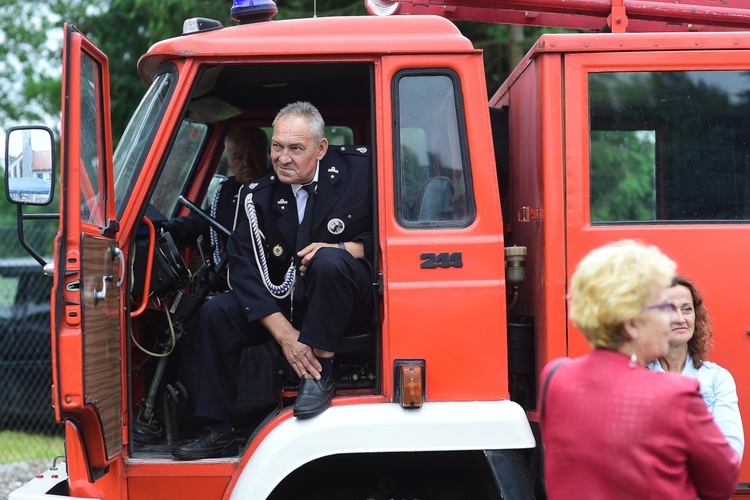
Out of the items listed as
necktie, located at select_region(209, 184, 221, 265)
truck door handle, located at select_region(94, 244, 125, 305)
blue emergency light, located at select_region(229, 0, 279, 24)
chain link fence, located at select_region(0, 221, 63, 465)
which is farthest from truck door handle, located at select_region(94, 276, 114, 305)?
chain link fence, located at select_region(0, 221, 63, 465)

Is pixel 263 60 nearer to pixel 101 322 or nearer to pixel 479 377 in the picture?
pixel 101 322

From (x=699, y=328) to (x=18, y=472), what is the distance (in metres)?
6.81

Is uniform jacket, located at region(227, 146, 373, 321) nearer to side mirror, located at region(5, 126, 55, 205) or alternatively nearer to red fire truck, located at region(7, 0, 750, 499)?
red fire truck, located at region(7, 0, 750, 499)

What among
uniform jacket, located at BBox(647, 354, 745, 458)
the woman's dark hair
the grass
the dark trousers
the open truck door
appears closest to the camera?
the open truck door

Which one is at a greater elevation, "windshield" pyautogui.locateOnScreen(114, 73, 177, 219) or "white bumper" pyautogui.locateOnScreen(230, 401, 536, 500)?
"windshield" pyautogui.locateOnScreen(114, 73, 177, 219)

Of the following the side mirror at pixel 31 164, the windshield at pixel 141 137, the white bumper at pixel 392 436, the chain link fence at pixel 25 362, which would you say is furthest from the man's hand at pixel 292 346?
the chain link fence at pixel 25 362

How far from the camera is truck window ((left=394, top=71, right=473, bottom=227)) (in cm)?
361

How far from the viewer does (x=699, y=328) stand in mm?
3395

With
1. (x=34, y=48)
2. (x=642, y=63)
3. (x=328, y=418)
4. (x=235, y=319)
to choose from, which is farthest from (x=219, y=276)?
(x=34, y=48)

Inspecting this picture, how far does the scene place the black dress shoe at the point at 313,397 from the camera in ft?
11.5

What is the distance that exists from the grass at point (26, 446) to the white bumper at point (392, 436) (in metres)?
6.06

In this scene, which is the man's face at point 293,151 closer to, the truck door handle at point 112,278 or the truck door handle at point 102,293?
the truck door handle at point 112,278

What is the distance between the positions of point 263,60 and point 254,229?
70 centimetres

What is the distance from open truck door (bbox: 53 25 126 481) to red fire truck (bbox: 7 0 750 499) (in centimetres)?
1
